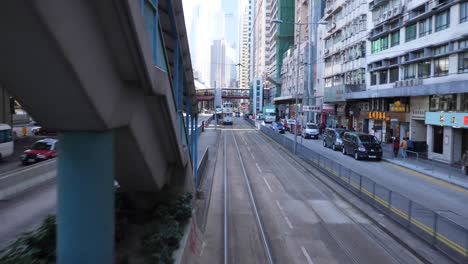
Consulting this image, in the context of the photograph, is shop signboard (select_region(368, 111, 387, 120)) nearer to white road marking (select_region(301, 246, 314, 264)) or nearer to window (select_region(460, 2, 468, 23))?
window (select_region(460, 2, 468, 23))

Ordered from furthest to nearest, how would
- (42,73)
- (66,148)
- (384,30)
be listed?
(384,30), (66,148), (42,73)

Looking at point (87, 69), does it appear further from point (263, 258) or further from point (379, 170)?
point (379, 170)

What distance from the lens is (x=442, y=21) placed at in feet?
95.7

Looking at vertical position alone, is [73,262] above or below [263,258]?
above

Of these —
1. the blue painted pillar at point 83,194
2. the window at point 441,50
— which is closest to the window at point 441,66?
the window at point 441,50

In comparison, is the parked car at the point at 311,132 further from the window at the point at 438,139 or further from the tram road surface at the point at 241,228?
the tram road surface at the point at 241,228

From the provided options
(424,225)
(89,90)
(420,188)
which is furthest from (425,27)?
(89,90)

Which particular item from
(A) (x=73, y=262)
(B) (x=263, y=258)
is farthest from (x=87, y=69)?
(B) (x=263, y=258)

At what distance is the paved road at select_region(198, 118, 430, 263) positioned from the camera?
34.7 feet

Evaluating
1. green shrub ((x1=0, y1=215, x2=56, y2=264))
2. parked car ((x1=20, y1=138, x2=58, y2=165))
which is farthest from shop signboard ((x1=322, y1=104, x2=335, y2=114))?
green shrub ((x1=0, y1=215, x2=56, y2=264))

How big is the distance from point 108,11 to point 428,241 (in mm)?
9954

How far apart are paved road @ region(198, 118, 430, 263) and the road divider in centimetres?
793

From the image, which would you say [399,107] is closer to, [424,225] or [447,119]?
[447,119]

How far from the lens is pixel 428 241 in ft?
36.7
